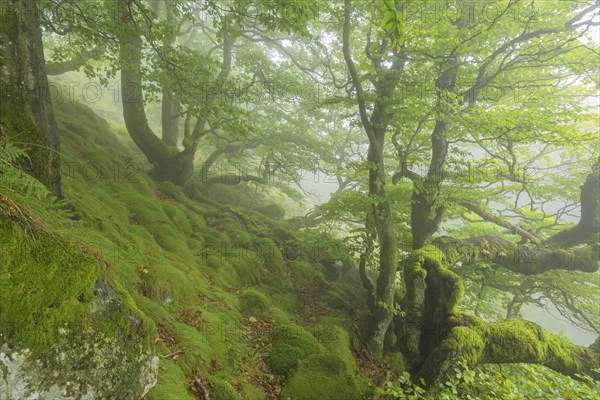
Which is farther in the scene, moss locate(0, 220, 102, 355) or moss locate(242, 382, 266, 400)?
moss locate(242, 382, 266, 400)

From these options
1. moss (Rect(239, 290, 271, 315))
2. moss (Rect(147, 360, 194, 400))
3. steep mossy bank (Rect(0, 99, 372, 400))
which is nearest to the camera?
steep mossy bank (Rect(0, 99, 372, 400))

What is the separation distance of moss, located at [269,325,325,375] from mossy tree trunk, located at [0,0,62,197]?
4444 mm

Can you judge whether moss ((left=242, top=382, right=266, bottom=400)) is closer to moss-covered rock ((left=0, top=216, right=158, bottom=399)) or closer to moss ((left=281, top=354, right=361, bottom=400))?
moss ((left=281, top=354, right=361, bottom=400))

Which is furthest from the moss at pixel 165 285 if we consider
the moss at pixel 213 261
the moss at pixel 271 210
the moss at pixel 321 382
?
the moss at pixel 271 210

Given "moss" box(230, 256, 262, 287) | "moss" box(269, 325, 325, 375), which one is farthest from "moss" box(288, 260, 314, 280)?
"moss" box(269, 325, 325, 375)

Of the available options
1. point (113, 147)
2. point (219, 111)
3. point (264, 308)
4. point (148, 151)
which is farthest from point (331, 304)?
point (113, 147)

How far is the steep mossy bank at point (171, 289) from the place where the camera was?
2.23 m

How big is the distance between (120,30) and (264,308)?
6.81m

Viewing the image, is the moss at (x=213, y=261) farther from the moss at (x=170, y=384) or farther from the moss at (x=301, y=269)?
the moss at (x=170, y=384)

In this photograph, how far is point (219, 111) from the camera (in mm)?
7395

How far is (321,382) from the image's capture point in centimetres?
526

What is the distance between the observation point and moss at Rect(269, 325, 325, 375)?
5.43 metres

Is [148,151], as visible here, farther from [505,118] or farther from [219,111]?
[505,118]

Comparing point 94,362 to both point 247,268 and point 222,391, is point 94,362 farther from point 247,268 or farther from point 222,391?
point 247,268
